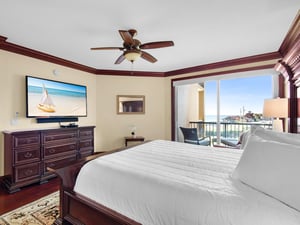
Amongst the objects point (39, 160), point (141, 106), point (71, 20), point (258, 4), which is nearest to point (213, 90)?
point (141, 106)

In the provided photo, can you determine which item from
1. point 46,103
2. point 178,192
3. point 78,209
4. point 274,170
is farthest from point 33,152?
point 274,170

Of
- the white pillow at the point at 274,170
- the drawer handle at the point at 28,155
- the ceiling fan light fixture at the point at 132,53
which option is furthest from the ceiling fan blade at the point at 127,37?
the drawer handle at the point at 28,155

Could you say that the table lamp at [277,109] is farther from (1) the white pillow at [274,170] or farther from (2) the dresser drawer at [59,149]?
(2) the dresser drawer at [59,149]

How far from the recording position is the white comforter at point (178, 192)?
87 centimetres

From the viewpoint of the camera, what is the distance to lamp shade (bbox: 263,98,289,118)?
2.41m

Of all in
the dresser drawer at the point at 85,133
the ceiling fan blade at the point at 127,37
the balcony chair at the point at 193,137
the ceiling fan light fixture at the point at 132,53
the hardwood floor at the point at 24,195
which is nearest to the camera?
the ceiling fan blade at the point at 127,37

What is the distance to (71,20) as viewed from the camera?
2150 mm

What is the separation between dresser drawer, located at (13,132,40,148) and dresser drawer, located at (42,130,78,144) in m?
0.12

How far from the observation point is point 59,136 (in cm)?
313

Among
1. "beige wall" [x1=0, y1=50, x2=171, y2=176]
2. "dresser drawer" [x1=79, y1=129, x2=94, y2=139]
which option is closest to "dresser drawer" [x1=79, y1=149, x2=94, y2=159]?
"dresser drawer" [x1=79, y1=129, x2=94, y2=139]

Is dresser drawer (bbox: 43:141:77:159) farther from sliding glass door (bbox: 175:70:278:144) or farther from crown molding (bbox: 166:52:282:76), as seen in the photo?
crown molding (bbox: 166:52:282:76)

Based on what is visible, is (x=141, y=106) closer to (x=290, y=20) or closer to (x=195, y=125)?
(x=195, y=125)

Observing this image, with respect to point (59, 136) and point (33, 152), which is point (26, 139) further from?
point (59, 136)

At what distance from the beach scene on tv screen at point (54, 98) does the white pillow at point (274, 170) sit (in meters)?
3.51
